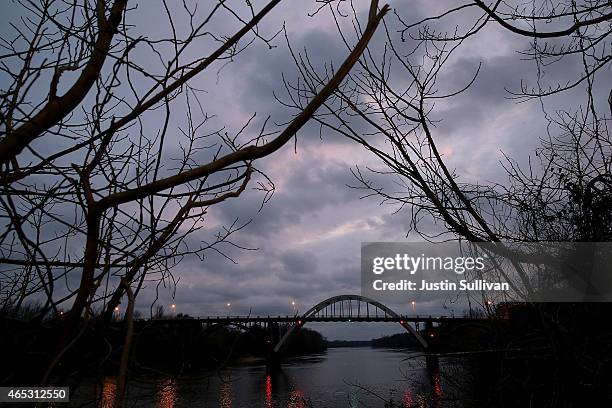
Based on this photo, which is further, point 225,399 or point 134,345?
point 225,399

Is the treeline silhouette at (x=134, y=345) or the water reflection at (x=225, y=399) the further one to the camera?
the water reflection at (x=225, y=399)

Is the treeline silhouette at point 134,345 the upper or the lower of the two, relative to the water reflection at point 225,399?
upper

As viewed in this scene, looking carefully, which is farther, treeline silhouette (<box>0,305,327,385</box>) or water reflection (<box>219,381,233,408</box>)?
water reflection (<box>219,381,233,408</box>)

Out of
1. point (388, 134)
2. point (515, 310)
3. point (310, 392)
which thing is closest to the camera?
point (388, 134)

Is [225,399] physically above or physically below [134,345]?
below

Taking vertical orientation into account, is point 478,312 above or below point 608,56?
below

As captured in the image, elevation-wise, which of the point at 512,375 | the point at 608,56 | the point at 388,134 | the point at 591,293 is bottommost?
the point at 512,375

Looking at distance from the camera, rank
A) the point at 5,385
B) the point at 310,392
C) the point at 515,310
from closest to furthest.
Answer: the point at 5,385
the point at 515,310
the point at 310,392

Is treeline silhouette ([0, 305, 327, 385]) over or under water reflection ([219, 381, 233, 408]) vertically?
over

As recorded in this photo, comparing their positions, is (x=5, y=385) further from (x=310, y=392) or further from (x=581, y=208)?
(x=310, y=392)

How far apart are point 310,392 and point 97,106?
36.2m

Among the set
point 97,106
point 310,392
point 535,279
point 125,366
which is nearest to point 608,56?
point 535,279

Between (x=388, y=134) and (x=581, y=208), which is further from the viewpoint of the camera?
(x=581, y=208)

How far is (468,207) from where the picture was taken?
2516 mm
